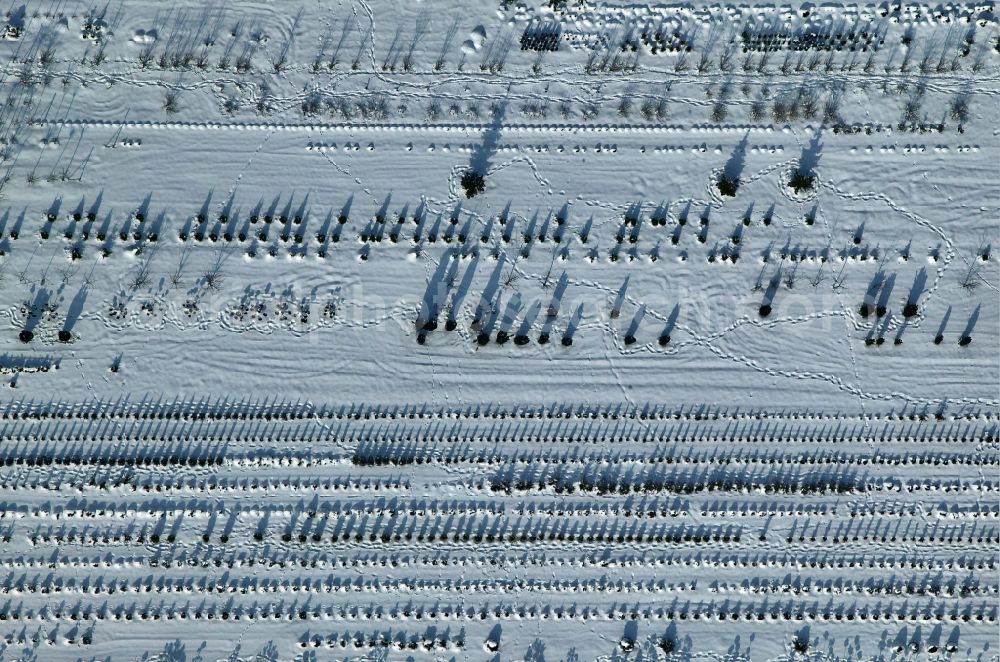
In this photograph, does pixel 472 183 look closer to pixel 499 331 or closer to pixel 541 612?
pixel 499 331

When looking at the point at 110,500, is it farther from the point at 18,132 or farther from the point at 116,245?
the point at 18,132

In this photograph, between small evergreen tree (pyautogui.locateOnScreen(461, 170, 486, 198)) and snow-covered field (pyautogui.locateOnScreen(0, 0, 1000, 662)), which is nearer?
snow-covered field (pyautogui.locateOnScreen(0, 0, 1000, 662))

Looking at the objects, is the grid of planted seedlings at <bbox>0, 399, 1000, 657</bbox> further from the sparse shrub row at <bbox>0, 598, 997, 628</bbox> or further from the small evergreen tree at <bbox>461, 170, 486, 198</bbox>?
the small evergreen tree at <bbox>461, 170, 486, 198</bbox>

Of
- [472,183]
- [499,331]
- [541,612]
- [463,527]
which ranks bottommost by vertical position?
[541,612]

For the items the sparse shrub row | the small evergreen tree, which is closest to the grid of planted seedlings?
the sparse shrub row

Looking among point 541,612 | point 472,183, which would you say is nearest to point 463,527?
point 541,612

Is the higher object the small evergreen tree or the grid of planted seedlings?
the small evergreen tree

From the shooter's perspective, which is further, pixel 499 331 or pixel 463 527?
pixel 499 331

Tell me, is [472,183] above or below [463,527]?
above

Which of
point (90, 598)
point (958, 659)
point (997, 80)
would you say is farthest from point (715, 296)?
point (90, 598)
